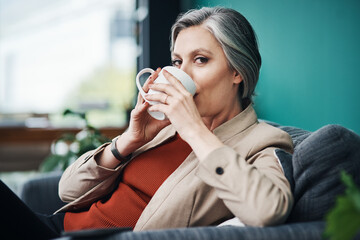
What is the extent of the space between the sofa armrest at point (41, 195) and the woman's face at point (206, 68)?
835mm

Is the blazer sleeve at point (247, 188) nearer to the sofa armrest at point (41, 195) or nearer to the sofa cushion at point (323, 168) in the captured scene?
the sofa cushion at point (323, 168)

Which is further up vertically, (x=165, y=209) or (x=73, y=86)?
(x=165, y=209)

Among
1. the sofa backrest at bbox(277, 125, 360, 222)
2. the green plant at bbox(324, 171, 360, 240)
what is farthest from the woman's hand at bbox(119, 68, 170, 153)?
the green plant at bbox(324, 171, 360, 240)

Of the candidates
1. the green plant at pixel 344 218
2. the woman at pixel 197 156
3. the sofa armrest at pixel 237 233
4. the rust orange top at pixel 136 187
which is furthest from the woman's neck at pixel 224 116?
the green plant at pixel 344 218

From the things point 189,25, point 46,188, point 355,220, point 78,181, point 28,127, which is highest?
point 189,25

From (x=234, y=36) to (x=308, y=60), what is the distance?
21.0 inches

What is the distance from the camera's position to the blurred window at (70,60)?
4723 millimetres

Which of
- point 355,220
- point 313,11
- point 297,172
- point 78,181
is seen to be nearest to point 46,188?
point 78,181

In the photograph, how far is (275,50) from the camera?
1896 mm

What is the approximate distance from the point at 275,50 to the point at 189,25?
0.74 meters

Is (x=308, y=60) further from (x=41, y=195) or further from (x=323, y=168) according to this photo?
(x=41, y=195)

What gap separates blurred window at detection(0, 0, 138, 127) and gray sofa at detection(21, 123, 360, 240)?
3.85m

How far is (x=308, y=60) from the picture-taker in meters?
1.60

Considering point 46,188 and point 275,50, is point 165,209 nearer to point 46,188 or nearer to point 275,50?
point 46,188
